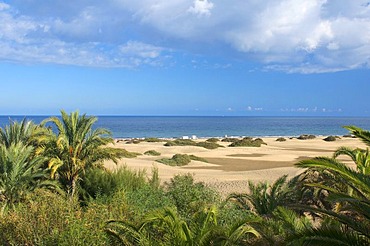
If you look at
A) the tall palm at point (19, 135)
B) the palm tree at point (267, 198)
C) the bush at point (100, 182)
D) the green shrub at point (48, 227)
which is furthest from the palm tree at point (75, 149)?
the palm tree at point (267, 198)

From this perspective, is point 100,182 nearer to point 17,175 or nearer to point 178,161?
point 17,175

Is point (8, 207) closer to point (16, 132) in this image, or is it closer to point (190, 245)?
point (16, 132)

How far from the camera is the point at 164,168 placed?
114 feet

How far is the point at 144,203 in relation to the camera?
1379 centimetres

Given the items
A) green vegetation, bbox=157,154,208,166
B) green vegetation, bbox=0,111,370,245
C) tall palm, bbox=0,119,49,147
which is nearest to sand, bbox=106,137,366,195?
green vegetation, bbox=157,154,208,166

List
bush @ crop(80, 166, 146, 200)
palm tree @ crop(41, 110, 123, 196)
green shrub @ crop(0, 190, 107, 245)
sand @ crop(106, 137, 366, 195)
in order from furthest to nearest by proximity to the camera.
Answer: sand @ crop(106, 137, 366, 195)
bush @ crop(80, 166, 146, 200)
palm tree @ crop(41, 110, 123, 196)
green shrub @ crop(0, 190, 107, 245)

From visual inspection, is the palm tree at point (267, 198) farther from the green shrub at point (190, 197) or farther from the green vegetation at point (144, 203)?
the green shrub at point (190, 197)

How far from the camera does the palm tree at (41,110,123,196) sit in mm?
16500

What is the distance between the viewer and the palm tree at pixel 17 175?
14.1 m

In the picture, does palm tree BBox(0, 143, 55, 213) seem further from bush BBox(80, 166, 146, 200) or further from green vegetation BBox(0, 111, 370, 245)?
bush BBox(80, 166, 146, 200)

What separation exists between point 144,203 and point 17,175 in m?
4.67

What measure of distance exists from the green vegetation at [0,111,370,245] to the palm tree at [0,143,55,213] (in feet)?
0.11

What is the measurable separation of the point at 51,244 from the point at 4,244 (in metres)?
2.06

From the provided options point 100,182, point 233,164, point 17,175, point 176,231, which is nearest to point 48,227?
point 176,231
